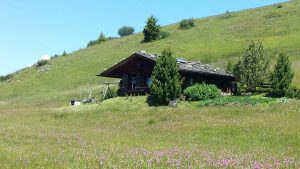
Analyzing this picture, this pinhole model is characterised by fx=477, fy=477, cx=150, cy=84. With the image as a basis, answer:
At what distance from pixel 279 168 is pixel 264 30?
94.9 metres

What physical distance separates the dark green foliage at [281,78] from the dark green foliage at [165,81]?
9.00 meters

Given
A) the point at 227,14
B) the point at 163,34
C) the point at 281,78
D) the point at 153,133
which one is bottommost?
the point at 153,133

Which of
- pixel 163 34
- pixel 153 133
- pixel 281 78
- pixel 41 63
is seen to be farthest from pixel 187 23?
pixel 153 133

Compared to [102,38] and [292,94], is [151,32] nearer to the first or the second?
[102,38]

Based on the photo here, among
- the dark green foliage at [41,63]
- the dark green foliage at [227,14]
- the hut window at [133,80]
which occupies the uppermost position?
the dark green foliage at [227,14]

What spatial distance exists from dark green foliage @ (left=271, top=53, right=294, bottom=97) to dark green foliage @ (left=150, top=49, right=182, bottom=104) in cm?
900

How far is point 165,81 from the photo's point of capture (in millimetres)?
42125

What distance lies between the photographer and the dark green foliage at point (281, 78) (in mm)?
43312

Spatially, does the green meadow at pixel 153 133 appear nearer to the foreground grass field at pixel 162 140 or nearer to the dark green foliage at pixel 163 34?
the foreground grass field at pixel 162 140

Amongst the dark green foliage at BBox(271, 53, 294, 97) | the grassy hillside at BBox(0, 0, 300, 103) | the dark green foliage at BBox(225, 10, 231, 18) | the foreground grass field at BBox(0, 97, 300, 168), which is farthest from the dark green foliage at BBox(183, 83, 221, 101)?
the dark green foliage at BBox(225, 10, 231, 18)

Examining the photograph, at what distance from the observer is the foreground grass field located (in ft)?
38.3

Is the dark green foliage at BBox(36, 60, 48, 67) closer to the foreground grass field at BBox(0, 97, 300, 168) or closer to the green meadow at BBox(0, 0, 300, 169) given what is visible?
the green meadow at BBox(0, 0, 300, 169)

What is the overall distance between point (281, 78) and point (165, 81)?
428 inches

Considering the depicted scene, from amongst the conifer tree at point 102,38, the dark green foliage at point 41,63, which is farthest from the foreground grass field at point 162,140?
the conifer tree at point 102,38
